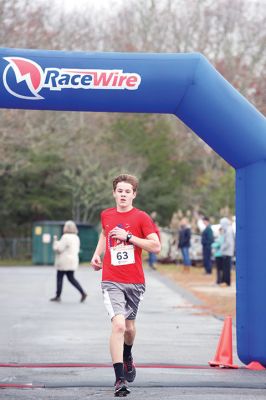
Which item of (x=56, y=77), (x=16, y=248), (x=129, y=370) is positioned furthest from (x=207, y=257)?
(x=129, y=370)

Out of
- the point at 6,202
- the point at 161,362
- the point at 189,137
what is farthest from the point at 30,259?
the point at 161,362

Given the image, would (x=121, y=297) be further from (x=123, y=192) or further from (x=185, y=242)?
(x=185, y=242)

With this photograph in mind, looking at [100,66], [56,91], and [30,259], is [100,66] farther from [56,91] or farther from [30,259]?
[30,259]

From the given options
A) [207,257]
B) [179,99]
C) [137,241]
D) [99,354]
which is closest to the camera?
[137,241]

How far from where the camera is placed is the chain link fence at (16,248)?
170ft

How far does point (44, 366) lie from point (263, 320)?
2.21 metres

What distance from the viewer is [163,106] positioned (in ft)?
37.9

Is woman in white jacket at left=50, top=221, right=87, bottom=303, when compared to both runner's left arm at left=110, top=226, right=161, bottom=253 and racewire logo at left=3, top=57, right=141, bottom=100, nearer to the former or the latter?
racewire logo at left=3, top=57, right=141, bottom=100

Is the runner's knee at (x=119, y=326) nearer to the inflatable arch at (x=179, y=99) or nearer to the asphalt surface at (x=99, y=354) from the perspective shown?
A: the asphalt surface at (x=99, y=354)

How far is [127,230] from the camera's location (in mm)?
9922

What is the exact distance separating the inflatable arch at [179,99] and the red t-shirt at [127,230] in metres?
1.89

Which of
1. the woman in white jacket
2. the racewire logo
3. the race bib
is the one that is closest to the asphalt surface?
the woman in white jacket

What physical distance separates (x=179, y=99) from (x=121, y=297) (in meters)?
2.59

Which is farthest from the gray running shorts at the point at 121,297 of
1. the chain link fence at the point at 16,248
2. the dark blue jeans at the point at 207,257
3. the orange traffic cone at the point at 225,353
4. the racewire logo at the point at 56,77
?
the chain link fence at the point at 16,248
